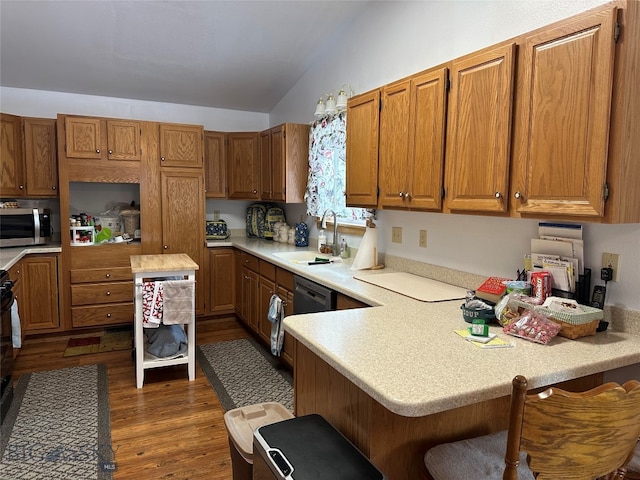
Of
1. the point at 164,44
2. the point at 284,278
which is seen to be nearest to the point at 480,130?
the point at 284,278

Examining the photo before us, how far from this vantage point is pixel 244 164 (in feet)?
16.0

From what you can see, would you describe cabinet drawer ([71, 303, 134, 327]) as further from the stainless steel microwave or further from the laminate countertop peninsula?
the laminate countertop peninsula

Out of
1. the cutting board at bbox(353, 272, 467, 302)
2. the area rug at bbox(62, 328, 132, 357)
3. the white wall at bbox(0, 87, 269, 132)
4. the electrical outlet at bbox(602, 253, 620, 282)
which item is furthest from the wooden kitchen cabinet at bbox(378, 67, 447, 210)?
the white wall at bbox(0, 87, 269, 132)

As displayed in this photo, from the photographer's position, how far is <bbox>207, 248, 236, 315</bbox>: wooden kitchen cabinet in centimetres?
462

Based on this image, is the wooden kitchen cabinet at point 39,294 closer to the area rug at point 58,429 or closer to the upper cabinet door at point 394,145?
the area rug at point 58,429

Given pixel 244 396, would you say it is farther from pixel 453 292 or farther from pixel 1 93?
pixel 1 93

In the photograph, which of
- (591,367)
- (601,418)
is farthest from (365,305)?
(601,418)

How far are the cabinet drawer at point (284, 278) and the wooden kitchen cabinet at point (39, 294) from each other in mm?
2222

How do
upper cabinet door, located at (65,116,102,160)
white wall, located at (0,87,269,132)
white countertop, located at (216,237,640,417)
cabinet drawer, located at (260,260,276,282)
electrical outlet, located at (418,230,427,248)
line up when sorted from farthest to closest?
white wall, located at (0,87,269,132), upper cabinet door, located at (65,116,102,160), cabinet drawer, located at (260,260,276,282), electrical outlet, located at (418,230,427,248), white countertop, located at (216,237,640,417)

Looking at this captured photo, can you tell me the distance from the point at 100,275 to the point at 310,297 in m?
2.45

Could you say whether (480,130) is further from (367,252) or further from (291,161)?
(291,161)

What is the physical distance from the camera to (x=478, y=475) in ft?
3.84

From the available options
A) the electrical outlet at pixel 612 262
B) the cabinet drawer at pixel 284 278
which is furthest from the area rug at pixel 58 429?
the electrical outlet at pixel 612 262

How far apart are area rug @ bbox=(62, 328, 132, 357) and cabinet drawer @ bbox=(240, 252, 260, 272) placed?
4.24 ft
